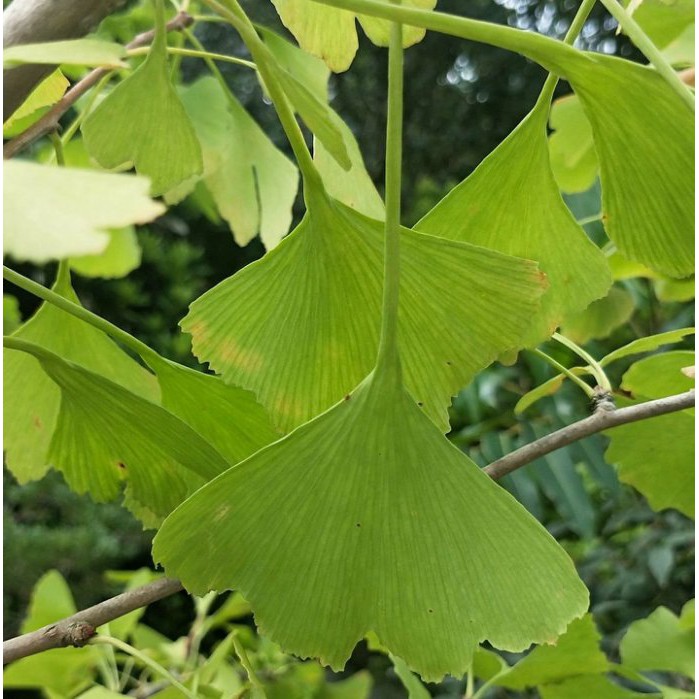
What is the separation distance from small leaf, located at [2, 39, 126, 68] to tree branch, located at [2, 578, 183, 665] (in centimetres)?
14

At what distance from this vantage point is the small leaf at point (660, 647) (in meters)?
0.39

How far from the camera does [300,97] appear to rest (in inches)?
6.5

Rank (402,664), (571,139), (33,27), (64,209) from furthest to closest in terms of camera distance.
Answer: (571,139)
(402,664)
(33,27)
(64,209)

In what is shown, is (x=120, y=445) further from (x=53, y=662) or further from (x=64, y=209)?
(x=53, y=662)

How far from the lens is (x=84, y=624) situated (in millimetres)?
226

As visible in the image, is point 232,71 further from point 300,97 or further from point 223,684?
point 300,97

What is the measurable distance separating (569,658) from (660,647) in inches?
3.6

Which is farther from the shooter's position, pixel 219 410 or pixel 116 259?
pixel 116 259

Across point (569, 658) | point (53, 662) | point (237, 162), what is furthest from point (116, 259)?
point (569, 658)

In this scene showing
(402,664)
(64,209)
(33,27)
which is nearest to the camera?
(64,209)

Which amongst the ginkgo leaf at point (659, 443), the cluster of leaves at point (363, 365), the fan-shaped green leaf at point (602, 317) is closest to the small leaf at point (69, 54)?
the cluster of leaves at point (363, 365)

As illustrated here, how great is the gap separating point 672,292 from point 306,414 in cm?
30

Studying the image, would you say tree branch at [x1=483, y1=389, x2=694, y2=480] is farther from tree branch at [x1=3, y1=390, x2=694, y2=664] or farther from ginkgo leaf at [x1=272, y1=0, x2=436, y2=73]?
ginkgo leaf at [x1=272, y1=0, x2=436, y2=73]

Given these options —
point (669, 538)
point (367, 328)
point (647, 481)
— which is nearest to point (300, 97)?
point (367, 328)
